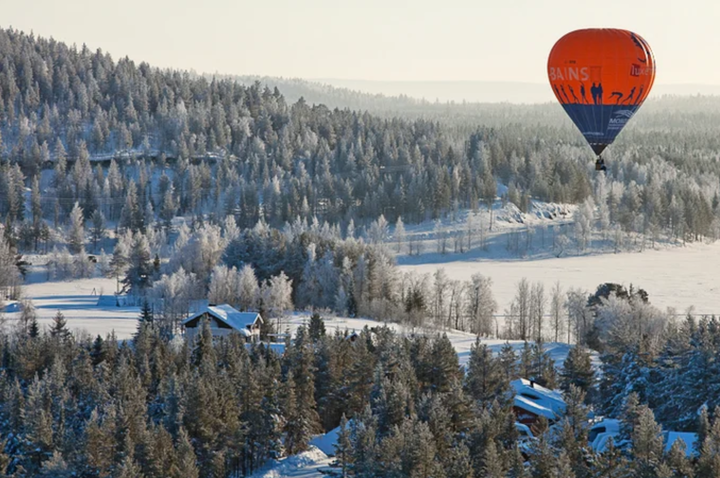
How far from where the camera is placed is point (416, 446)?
144ft

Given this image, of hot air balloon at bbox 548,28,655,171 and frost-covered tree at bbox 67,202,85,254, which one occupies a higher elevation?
hot air balloon at bbox 548,28,655,171

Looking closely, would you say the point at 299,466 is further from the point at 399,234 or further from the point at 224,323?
the point at 399,234

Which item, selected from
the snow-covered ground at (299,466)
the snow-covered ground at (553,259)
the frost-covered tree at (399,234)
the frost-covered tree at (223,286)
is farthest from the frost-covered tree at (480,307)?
the frost-covered tree at (399,234)

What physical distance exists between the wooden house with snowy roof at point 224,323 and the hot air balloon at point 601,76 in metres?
31.2

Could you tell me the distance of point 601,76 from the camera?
53.6 meters

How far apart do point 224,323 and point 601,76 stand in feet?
117

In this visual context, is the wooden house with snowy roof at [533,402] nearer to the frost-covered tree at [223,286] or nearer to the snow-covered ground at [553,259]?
the frost-covered tree at [223,286]

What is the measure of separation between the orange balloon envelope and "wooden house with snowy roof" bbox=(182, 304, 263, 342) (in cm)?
3123

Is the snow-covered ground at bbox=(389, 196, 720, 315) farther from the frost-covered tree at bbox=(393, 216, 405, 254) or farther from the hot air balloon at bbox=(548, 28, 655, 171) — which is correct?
the hot air balloon at bbox=(548, 28, 655, 171)

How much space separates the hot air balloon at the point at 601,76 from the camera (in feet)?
175

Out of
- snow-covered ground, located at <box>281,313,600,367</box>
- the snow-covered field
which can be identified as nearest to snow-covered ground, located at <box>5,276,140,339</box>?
snow-covered ground, located at <box>281,313,600,367</box>

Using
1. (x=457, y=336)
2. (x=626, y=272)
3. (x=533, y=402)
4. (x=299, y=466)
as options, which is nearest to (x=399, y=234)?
(x=626, y=272)

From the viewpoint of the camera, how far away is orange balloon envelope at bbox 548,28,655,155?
53344 mm

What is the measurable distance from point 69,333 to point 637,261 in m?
87.9
